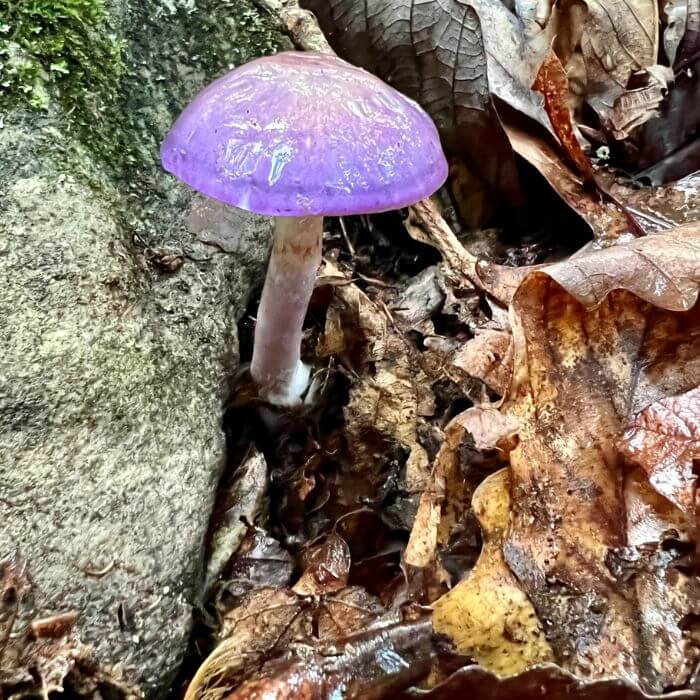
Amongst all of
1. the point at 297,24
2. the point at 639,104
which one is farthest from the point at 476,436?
the point at 639,104

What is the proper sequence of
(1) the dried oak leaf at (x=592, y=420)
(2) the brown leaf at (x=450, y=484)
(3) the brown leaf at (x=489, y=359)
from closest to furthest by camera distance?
(1) the dried oak leaf at (x=592, y=420) < (2) the brown leaf at (x=450, y=484) < (3) the brown leaf at (x=489, y=359)

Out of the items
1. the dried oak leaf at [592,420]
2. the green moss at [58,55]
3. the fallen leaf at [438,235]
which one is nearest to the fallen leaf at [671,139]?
the dried oak leaf at [592,420]

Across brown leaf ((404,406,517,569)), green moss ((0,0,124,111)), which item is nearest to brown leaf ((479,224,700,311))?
brown leaf ((404,406,517,569))

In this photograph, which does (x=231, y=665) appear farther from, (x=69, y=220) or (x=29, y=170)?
(x=29, y=170)

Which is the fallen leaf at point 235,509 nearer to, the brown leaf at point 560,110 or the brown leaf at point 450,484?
the brown leaf at point 450,484

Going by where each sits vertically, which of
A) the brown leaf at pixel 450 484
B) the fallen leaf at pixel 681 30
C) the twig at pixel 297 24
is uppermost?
the twig at pixel 297 24

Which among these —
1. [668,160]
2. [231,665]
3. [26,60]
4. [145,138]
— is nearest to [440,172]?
[145,138]

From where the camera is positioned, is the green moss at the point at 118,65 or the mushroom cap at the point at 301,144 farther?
the green moss at the point at 118,65

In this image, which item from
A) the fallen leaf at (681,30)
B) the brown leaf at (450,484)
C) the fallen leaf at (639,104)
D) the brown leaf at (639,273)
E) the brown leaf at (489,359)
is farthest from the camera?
the fallen leaf at (681,30)

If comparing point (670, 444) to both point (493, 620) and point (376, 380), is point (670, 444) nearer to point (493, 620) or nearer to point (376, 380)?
point (493, 620)
